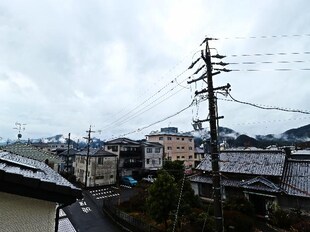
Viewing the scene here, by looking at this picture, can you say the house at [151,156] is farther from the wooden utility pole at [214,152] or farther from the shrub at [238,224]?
the wooden utility pole at [214,152]

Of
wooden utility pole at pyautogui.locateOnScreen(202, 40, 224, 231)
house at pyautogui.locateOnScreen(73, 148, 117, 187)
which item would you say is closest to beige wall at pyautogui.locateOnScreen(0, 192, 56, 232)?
wooden utility pole at pyautogui.locateOnScreen(202, 40, 224, 231)

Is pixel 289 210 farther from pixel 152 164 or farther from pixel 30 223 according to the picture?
pixel 152 164

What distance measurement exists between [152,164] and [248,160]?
24432 mm

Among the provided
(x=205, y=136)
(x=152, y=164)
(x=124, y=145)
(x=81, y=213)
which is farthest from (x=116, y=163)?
(x=205, y=136)

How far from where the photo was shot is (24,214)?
4125mm

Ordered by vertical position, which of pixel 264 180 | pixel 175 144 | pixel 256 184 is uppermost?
pixel 175 144

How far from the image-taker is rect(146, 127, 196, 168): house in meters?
56.0

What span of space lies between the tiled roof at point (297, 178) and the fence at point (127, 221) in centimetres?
1312

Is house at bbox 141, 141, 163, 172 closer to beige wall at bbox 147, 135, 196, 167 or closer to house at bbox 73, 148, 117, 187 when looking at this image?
beige wall at bbox 147, 135, 196, 167

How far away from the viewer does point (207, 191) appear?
26.3m

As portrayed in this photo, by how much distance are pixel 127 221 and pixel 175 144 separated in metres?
39.5

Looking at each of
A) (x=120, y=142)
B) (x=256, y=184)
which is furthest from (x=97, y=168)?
(x=256, y=184)

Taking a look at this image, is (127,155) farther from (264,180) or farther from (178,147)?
(264,180)

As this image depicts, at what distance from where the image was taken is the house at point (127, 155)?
42.9 m
